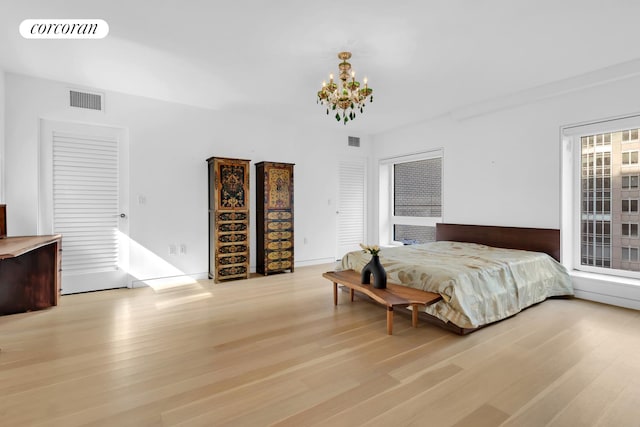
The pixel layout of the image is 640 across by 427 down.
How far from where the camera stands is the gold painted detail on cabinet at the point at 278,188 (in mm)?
4848

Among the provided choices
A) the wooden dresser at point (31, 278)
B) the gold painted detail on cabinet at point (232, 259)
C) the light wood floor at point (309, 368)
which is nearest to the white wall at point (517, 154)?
the light wood floor at point (309, 368)

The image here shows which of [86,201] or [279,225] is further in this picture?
[279,225]

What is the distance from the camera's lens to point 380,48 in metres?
2.89

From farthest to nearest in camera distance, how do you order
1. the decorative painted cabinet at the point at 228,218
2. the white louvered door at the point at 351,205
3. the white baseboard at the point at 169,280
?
the white louvered door at the point at 351,205 → the decorative painted cabinet at the point at 228,218 → the white baseboard at the point at 169,280

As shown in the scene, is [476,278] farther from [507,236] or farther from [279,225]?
[279,225]

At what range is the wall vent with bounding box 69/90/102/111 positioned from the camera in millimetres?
3748

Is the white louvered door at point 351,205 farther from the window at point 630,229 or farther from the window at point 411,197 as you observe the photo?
the window at point 630,229

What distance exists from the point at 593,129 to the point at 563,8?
183 cm

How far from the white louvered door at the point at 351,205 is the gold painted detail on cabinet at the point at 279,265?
1307 millimetres

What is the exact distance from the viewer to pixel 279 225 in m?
4.91

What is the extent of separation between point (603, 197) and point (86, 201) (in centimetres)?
612

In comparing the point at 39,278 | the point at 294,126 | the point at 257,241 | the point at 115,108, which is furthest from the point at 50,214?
the point at 294,126

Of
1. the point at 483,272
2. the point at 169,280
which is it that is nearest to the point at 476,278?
the point at 483,272

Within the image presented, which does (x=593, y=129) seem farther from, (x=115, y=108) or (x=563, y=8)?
(x=115, y=108)
